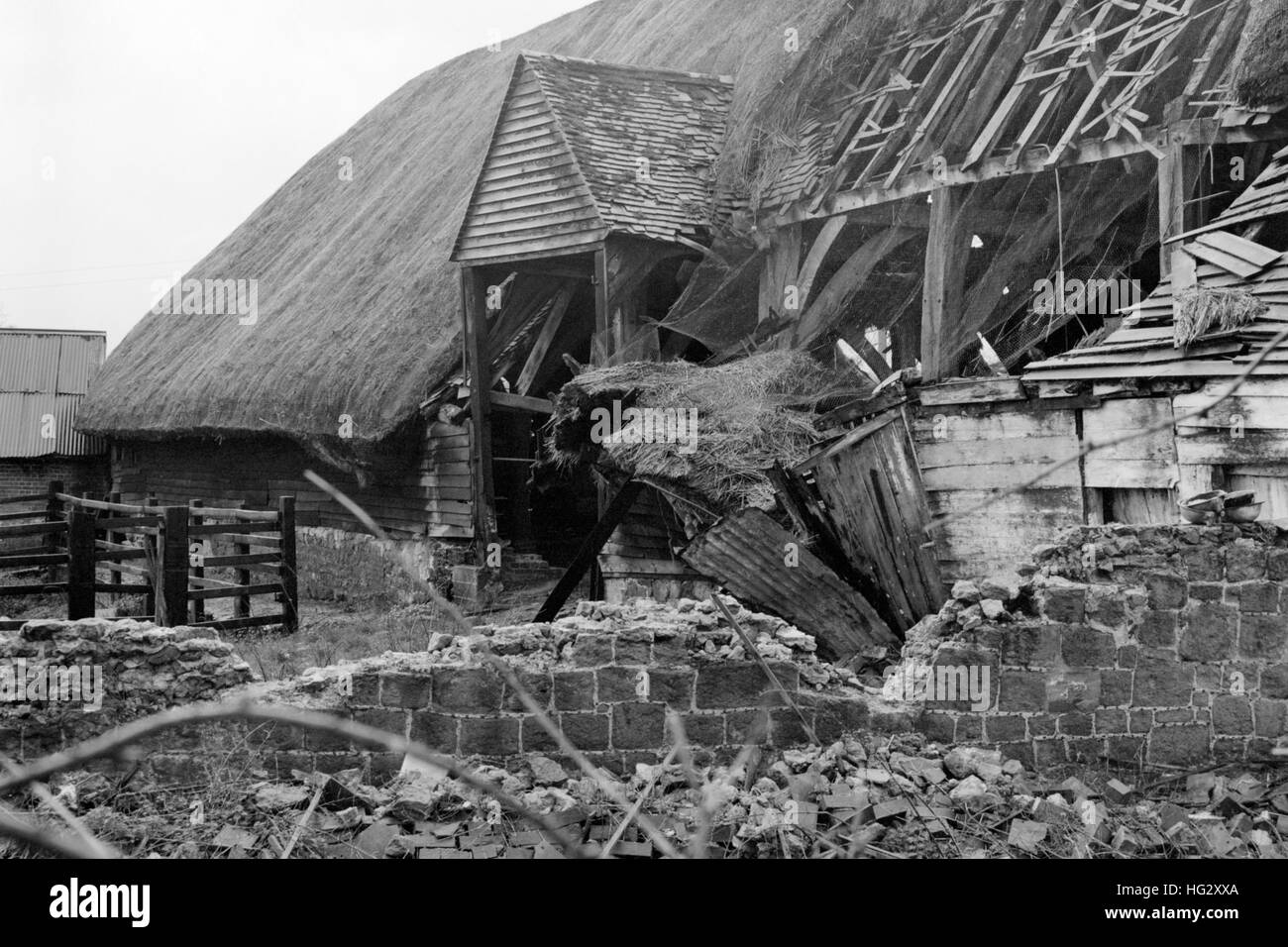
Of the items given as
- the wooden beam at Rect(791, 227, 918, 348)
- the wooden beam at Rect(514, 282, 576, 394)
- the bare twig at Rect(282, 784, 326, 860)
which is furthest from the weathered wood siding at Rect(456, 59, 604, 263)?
the bare twig at Rect(282, 784, 326, 860)

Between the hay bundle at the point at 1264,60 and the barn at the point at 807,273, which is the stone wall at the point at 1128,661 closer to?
the barn at the point at 807,273

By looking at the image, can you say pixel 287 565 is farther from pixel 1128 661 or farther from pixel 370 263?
pixel 1128 661

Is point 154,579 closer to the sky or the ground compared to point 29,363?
closer to the ground

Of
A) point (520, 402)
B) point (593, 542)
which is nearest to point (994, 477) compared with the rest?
point (593, 542)

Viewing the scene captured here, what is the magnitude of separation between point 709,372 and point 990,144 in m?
3.11

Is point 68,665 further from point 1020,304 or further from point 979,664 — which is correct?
point 1020,304

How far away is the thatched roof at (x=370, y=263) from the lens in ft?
53.5

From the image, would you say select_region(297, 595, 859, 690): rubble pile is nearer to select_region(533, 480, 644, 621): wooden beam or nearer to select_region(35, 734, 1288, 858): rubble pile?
select_region(35, 734, 1288, 858): rubble pile

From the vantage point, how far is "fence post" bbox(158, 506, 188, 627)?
36.5ft

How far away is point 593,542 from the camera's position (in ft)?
36.6

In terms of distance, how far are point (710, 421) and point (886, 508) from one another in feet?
6.03

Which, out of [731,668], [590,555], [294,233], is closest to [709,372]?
[590,555]

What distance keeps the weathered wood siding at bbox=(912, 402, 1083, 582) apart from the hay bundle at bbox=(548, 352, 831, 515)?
1089mm

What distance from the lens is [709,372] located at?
431 inches
